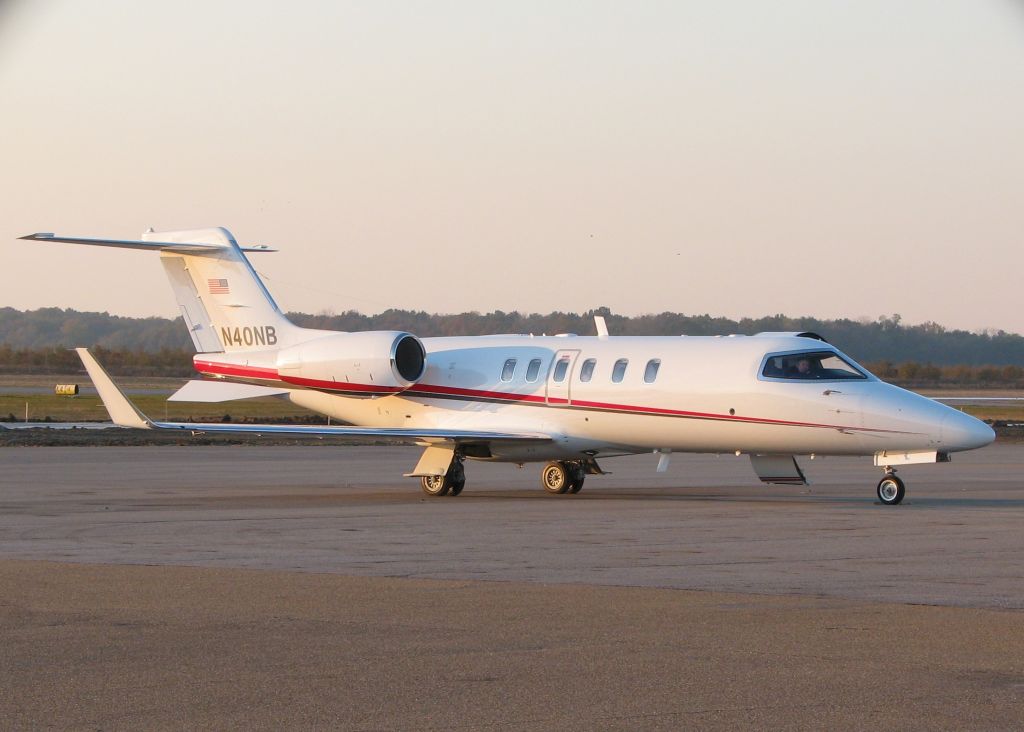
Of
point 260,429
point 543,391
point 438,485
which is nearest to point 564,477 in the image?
point 543,391

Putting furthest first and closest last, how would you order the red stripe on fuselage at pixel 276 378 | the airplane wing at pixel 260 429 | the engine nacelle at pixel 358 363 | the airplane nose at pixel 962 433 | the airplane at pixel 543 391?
1. the red stripe on fuselage at pixel 276 378
2. the engine nacelle at pixel 358 363
3. the airplane wing at pixel 260 429
4. the airplane at pixel 543 391
5. the airplane nose at pixel 962 433

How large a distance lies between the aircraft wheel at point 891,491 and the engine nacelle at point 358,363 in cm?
816

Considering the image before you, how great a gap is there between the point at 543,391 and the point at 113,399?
6.76 m

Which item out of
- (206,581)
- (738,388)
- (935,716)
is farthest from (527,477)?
(935,716)

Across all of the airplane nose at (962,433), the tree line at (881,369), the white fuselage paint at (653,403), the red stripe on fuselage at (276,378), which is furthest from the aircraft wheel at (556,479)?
the tree line at (881,369)

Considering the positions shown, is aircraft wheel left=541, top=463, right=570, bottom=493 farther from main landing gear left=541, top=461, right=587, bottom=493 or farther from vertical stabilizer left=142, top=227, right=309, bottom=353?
vertical stabilizer left=142, top=227, right=309, bottom=353

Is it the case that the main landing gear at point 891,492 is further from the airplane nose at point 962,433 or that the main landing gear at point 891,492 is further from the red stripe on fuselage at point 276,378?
the red stripe on fuselage at point 276,378

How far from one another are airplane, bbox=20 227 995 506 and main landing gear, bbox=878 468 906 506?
2cm

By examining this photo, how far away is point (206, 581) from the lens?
1098 cm

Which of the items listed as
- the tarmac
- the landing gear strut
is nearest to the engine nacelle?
the landing gear strut

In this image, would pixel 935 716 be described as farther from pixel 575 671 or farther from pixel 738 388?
pixel 738 388

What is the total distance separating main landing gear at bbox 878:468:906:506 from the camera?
1938 cm

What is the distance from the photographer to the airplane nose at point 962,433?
18.6m

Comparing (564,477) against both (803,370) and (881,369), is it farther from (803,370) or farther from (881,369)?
(881,369)
